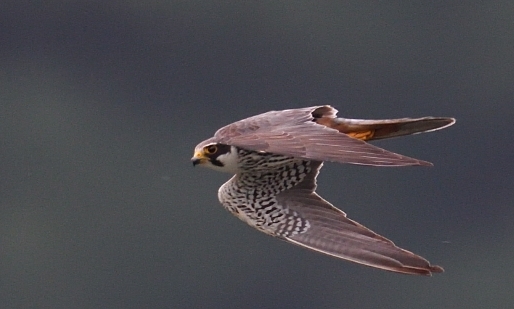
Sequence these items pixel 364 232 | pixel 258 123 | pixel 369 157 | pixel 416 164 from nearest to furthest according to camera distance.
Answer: pixel 416 164 < pixel 369 157 < pixel 364 232 < pixel 258 123

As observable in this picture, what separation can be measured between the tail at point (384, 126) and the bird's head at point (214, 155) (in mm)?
701

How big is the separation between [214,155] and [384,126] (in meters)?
1.26

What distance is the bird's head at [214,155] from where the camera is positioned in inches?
305

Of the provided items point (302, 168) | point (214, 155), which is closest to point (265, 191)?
point (302, 168)

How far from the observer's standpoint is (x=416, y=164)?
6.31 m

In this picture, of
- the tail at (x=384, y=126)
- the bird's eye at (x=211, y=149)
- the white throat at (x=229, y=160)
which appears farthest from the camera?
the tail at (x=384, y=126)

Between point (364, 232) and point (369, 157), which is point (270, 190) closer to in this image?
point (364, 232)

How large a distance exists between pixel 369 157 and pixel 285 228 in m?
1.20

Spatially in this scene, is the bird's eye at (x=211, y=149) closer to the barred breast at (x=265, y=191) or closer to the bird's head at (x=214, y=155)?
the bird's head at (x=214, y=155)

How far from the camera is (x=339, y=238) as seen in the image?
743 centimetres

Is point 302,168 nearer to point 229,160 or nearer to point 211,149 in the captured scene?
point 229,160

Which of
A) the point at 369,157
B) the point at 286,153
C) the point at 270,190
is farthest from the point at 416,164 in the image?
the point at 270,190

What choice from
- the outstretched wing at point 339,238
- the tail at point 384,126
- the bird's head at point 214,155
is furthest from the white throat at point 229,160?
the tail at point 384,126

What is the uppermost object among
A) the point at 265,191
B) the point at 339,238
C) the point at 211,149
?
the point at 211,149
